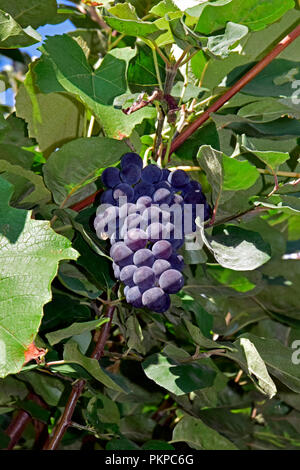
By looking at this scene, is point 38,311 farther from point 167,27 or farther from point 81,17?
point 81,17

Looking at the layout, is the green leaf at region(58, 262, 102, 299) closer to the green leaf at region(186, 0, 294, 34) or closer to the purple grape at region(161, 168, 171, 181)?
the purple grape at region(161, 168, 171, 181)

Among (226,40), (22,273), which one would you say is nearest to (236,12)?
(226,40)

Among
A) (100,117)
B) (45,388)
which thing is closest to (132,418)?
(45,388)

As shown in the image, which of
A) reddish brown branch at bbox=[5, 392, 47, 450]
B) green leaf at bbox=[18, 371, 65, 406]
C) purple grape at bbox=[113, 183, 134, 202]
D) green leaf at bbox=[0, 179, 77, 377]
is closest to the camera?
green leaf at bbox=[0, 179, 77, 377]

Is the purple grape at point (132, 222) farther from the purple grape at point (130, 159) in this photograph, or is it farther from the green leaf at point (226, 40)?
the green leaf at point (226, 40)

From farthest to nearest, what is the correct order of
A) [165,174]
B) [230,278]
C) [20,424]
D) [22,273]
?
[20,424] < [230,278] < [165,174] < [22,273]

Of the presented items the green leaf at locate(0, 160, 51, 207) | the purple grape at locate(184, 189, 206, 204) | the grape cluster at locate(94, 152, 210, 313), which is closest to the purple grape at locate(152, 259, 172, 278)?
the grape cluster at locate(94, 152, 210, 313)

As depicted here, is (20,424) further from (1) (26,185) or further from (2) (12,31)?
(2) (12,31)
